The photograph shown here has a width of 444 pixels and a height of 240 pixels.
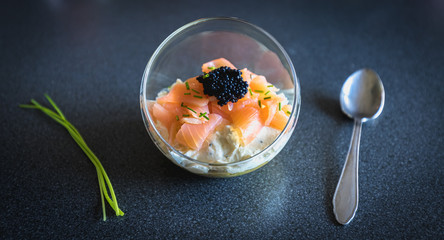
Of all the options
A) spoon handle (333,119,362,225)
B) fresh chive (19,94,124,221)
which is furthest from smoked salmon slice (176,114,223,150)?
spoon handle (333,119,362,225)

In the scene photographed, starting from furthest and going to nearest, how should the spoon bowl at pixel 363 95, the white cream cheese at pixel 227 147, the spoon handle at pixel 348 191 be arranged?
the spoon bowl at pixel 363 95 < the spoon handle at pixel 348 191 < the white cream cheese at pixel 227 147

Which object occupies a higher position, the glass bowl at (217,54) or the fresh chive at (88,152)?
the glass bowl at (217,54)

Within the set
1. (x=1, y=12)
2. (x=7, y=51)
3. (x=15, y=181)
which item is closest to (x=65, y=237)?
(x=15, y=181)

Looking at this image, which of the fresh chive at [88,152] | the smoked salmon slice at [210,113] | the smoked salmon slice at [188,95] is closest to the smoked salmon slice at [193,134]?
the smoked salmon slice at [210,113]

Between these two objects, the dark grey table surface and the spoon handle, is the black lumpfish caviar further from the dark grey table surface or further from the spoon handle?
the spoon handle

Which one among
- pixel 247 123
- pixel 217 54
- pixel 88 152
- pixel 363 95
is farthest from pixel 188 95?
pixel 363 95

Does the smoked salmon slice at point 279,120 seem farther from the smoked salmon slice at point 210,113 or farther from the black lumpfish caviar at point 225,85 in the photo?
the black lumpfish caviar at point 225,85
